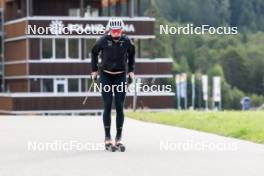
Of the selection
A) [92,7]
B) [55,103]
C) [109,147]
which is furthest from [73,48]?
[109,147]

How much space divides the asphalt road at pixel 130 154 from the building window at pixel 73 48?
143 ft

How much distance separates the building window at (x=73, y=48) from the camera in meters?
60.0

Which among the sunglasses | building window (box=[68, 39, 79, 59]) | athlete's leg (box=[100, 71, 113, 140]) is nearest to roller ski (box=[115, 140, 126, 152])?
athlete's leg (box=[100, 71, 113, 140])

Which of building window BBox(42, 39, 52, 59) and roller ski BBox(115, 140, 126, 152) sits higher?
building window BBox(42, 39, 52, 59)

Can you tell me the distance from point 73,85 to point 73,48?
2.69 meters

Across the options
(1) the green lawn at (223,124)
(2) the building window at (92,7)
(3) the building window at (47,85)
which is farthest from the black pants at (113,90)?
(2) the building window at (92,7)

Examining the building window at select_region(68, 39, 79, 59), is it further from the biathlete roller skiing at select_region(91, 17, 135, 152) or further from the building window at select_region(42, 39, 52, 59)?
the biathlete roller skiing at select_region(91, 17, 135, 152)

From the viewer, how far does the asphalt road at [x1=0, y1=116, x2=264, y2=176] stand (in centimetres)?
927

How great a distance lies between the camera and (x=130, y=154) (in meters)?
11.3

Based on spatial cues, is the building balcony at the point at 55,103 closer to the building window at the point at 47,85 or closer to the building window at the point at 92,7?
the building window at the point at 47,85

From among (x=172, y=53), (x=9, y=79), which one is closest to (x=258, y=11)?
(x=172, y=53)

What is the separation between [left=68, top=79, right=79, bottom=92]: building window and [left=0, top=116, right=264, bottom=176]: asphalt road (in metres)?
44.4

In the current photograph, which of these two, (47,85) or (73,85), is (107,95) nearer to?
(47,85)

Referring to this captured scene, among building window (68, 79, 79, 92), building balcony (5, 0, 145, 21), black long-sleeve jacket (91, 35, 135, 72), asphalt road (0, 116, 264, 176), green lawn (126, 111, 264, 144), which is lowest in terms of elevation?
building window (68, 79, 79, 92)
